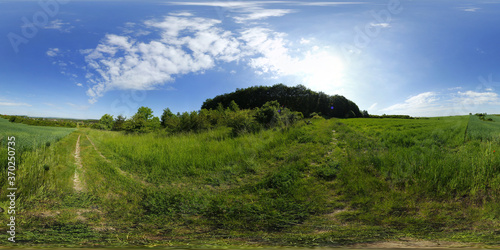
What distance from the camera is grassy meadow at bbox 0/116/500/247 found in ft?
9.93

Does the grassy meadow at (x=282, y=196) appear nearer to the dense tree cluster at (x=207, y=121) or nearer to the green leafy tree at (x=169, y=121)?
the dense tree cluster at (x=207, y=121)

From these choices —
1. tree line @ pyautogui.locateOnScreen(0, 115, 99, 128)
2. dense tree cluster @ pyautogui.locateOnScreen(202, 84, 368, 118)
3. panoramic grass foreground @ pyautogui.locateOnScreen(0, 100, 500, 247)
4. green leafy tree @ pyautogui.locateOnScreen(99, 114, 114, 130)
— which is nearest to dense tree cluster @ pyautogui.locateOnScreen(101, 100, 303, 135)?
green leafy tree @ pyautogui.locateOnScreen(99, 114, 114, 130)

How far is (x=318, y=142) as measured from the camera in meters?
8.90

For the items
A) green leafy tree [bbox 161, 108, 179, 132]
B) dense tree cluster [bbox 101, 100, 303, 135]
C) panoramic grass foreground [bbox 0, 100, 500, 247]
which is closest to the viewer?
panoramic grass foreground [bbox 0, 100, 500, 247]

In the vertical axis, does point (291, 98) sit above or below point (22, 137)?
above

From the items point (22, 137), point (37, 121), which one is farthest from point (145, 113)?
point (22, 137)

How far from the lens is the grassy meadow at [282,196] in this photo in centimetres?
303

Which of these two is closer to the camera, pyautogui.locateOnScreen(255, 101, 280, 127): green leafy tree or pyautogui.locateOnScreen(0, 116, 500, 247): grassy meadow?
pyautogui.locateOnScreen(0, 116, 500, 247): grassy meadow

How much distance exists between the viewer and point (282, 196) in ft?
14.7

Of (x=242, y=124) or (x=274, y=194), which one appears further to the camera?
(x=242, y=124)

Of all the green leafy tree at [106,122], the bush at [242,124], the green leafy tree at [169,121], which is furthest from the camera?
the green leafy tree at [106,122]

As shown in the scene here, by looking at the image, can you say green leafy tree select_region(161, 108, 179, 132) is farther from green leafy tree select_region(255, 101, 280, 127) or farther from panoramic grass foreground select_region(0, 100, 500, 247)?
panoramic grass foreground select_region(0, 100, 500, 247)

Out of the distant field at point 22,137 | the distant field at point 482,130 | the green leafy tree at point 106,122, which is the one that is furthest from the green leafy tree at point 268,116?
the green leafy tree at point 106,122

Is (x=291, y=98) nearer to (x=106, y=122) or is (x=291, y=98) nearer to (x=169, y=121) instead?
(x=169, y=121)
